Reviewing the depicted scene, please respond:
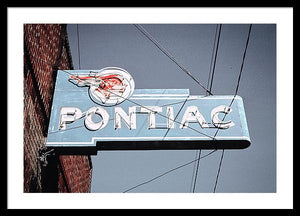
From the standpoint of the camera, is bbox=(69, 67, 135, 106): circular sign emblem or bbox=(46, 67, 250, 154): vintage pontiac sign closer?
bbox=(46, 67, 250, 154): vintage pontiac sign

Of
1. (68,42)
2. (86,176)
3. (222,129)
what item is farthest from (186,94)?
(86,176)

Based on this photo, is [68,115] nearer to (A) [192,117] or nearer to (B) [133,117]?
(B) [133,117]

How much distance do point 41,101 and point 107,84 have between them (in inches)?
46.4

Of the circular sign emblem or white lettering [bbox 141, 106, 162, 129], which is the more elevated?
the circular sign emblem

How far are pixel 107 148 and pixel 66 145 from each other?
2.15 feet

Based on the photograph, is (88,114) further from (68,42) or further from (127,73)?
(68,42)

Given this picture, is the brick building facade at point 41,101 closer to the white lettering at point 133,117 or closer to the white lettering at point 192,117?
the white lettering at point 133,117

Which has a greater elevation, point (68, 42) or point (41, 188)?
point (68, 42)

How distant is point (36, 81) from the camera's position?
7746mm

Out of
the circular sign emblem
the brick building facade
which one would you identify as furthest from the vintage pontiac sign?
the brick building facade

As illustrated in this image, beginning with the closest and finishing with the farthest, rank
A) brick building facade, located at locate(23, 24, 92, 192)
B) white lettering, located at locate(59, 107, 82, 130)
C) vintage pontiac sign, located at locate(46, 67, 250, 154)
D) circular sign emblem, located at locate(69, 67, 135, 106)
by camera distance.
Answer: brick building facade, located at locate(23, 24, 92, 192) < vintage pontiac sign, located at locate(46, 67, 250, 154) < white lettering, located at locate(59, 107, 82, 130) < circular sign emblem, located at locate(69, 67, 135, 106)

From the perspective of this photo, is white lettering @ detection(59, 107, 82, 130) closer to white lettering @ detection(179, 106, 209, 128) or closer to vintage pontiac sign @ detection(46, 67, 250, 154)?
vintage pontiac sign @ detection(46, 67, 250, 154)

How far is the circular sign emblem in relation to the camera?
792 cm

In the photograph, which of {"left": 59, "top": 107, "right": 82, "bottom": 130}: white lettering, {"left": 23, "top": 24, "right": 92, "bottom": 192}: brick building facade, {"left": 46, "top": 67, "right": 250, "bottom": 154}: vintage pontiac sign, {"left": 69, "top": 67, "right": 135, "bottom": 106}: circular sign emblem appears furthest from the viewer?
{"left": 69, "top": 67, "right": 135, "bottom": 106}: circular sign emblem
